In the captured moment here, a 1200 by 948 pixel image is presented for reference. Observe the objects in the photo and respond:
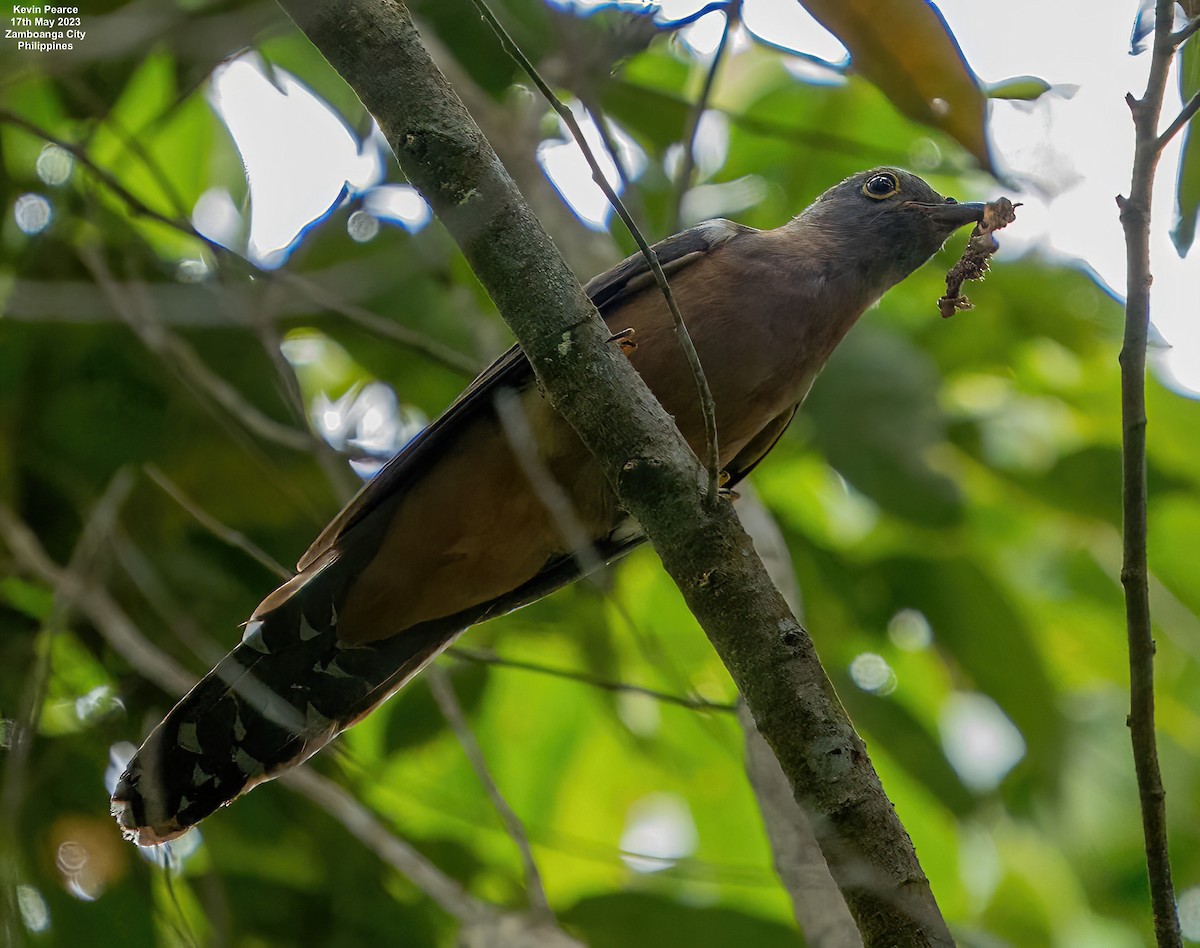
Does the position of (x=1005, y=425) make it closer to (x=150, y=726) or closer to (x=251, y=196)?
(x=251, y=196)

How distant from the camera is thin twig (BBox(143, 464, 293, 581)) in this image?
3.72m

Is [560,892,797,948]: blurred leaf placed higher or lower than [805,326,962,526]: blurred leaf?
lower

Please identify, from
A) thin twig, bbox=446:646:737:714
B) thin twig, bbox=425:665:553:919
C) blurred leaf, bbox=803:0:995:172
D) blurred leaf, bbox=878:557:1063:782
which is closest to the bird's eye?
blurred leaf, bbox=878:557:1063:782

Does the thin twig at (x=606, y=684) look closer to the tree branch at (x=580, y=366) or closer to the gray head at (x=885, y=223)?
the tree branch at (x=580, y=366)

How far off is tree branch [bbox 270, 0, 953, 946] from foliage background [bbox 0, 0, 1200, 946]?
126 cm

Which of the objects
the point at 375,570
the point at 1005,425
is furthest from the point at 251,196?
the point at 1005,425

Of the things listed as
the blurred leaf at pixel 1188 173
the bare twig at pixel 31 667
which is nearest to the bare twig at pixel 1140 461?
the blurred leaf at pixel 1188 173

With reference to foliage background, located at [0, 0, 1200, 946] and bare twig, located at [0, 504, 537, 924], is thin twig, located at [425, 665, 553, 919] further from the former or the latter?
foliage background, located at [0, 0, 1200, 946]

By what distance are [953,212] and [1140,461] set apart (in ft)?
8.27

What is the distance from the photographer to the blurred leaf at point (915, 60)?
2.75 metres

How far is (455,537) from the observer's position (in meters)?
3.70

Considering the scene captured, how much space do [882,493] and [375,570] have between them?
1643 millimetres

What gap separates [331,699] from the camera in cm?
370

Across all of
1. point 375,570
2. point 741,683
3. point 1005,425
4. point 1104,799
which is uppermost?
point 1005,425
